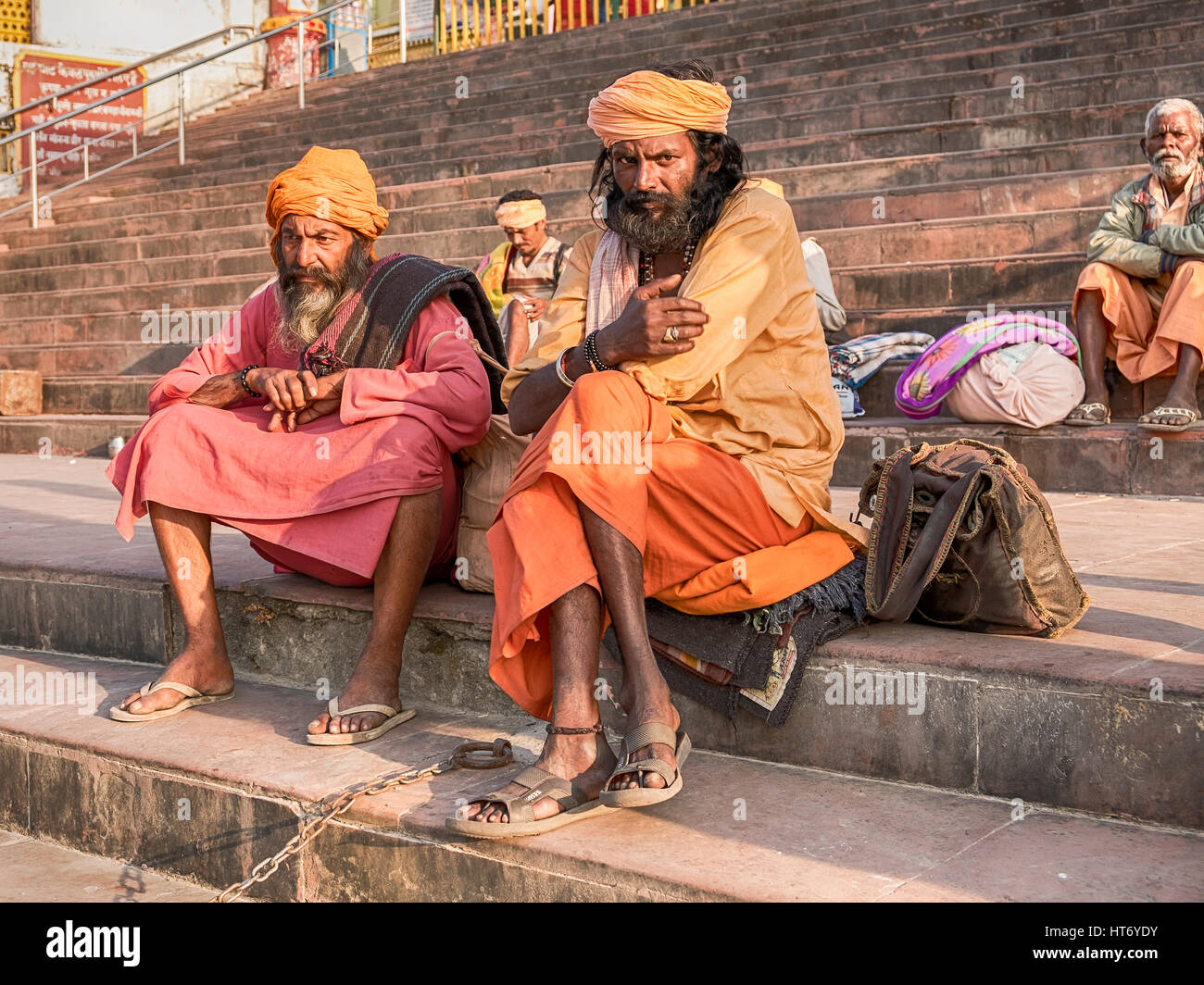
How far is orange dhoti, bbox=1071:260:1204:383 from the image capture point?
18.4 ft

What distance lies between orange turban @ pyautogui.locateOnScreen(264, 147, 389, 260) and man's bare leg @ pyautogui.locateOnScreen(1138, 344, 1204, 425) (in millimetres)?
3383

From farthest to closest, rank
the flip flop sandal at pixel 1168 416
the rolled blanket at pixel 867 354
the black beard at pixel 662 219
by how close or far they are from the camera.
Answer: the rolled blanket at pixel 867 354
the flip flop sandal at pixel 1168 416
the black beard at pixel 662 219

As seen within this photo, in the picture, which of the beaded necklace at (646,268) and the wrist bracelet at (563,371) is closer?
the wrist bracelet at (563,371)

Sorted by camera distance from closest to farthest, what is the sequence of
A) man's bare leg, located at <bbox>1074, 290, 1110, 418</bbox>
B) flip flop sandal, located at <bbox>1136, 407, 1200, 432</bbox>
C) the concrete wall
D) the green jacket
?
1. flip flop sandal, located at <bbox>1136, 407, 1200, 432</bbox>
2. the green jacket
3. man's bare leg, located at <bbox>1074, 290, 1110, 418</bbox>
4. the concrete wall

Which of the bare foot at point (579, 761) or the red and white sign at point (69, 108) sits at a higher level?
the red and white sign at point (69, 108)

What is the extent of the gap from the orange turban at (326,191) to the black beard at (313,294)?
0.10m

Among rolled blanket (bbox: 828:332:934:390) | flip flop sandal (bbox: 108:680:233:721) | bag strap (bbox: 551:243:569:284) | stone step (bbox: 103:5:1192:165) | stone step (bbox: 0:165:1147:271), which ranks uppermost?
stone step (bbox: 103:5:1192:165)

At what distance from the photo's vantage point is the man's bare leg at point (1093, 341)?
5801 mm

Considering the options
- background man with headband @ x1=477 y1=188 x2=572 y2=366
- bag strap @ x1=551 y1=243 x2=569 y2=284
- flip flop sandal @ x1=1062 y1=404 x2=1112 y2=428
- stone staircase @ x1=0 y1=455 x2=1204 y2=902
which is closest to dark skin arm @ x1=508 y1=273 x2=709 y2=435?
stone staircase @ x1=0 y1=455 x2=1204 y2=902

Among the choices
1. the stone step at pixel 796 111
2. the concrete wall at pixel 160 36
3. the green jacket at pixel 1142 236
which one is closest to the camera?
the green jacket at pixel 1142 236

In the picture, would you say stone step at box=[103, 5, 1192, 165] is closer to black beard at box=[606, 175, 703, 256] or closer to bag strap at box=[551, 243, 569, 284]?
bag strap at box=[551, 243, 569, 284]

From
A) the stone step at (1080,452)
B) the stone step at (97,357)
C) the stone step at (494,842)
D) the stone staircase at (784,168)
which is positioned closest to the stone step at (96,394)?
the stone staircase at (784,168)

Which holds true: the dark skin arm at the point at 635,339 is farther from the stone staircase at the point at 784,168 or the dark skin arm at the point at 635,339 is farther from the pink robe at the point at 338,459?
the stone staircase at the point at 784,168
